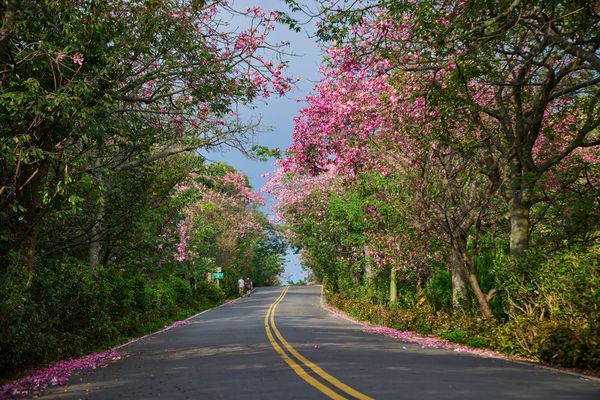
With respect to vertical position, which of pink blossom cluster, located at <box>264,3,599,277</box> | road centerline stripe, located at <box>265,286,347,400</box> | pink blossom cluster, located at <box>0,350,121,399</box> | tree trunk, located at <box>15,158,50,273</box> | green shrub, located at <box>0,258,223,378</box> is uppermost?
pink blossom cluster, located at <box>264,3,599,277</box>

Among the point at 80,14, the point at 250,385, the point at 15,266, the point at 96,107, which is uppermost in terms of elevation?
the point at 80,14

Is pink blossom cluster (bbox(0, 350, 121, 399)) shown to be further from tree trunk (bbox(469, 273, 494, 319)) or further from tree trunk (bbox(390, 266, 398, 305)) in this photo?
tree trunk (bbox(390, 266, 398, 305))

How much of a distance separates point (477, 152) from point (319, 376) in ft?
32.9

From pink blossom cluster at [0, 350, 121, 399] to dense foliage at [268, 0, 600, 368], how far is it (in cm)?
765

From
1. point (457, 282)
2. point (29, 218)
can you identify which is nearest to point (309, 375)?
point (29, 218)

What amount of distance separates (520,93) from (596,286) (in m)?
6.02

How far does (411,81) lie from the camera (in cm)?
1560

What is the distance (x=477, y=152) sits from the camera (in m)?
17.6

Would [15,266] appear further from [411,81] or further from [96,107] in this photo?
[411,81]

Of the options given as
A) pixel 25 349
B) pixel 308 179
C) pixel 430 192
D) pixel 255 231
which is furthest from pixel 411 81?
pixel 255 231

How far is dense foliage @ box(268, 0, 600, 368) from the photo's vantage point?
37.2 feet

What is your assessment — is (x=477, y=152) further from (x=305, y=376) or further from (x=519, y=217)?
(x=305, y=376)

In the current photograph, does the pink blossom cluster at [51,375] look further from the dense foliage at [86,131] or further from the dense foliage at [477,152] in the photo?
the dense foliage at [477,152]

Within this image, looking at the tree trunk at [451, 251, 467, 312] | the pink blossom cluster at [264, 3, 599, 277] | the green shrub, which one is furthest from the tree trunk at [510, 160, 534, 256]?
the green shrub
